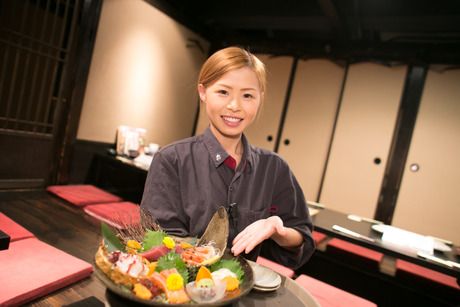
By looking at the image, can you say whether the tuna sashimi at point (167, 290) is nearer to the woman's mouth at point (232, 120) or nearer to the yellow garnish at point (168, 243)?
the yellow garnish at point (168, 243)

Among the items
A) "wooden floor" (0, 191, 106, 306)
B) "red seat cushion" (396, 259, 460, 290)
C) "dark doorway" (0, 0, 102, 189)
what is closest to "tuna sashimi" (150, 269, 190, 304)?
"wooden floor" (0, 191, 106, 306)

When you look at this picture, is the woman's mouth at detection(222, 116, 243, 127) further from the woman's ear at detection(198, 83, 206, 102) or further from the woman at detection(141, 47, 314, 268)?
the woman's ear at detection(198, 83, 206, 102)

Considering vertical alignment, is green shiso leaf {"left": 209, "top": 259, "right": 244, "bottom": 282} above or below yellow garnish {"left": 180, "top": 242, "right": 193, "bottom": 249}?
below

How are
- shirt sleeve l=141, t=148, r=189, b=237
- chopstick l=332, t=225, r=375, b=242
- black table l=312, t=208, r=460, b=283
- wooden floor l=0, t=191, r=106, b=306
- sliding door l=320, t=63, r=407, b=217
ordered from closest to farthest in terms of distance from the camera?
A: shirt sleeve l=141, t=148, r=189, b=237
wooden floor l=0, t=191, r=106, b=306
black table l=312, t=208, r=460, b=283
chopstick l=332, t=225, r=375, b=242
sliding door l=320, t=63, r=407, b=217

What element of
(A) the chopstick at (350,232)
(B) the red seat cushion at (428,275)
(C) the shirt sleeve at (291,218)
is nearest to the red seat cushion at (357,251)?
(B) the red seat cushion at (428,275)

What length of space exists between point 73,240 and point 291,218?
73.2 inches

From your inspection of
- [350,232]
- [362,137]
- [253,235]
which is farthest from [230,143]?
[362,137]

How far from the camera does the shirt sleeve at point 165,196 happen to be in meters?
1.29

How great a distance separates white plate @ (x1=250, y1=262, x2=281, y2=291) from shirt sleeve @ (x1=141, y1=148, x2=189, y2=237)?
1.08ft

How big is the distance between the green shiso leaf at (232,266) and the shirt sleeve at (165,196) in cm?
31

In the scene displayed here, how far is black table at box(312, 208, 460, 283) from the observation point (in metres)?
2.32

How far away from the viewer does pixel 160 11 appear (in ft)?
16.2

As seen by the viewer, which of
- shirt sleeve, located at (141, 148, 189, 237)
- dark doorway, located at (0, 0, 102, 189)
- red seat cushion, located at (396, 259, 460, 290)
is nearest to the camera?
shirt sleeve, located at (141, 148, 189, 237)

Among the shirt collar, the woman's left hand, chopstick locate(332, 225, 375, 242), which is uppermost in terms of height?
the shirt collar
